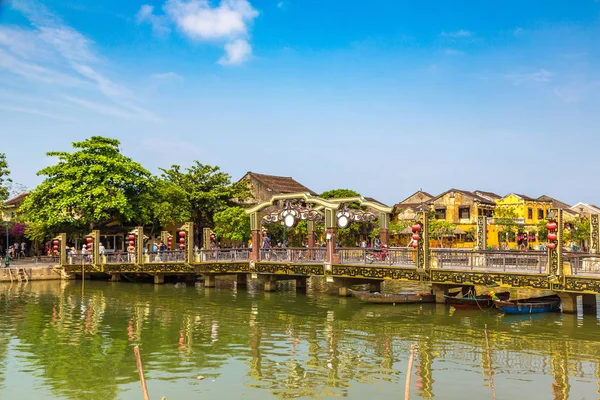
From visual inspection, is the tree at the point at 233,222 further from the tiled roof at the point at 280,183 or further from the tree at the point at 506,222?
A: the tree at the point at 506,222

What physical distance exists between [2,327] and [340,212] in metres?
15.8

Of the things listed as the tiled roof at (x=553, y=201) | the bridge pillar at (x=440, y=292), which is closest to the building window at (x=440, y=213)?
the tiled roof at (x=553, y=201)

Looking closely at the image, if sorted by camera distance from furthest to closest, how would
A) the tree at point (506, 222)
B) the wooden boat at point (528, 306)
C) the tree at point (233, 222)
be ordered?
the tree at point (506, 222) < the tree at point (233, 222) < the wooden boat at point (528, 306)

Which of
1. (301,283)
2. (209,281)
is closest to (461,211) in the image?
(301,283)

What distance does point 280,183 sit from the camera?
6141 centimetres

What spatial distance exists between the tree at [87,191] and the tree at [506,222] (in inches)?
1316

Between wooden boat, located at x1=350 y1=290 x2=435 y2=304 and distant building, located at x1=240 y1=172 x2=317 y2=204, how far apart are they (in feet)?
99.2

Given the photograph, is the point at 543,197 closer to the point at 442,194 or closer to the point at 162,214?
the point at 442,194

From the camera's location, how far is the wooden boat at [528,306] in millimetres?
23750

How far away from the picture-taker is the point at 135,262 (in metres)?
37.5

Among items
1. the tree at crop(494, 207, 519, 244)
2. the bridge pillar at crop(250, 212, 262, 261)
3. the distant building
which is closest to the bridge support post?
the bridge pillar at crop(250, 212, 262, 261)

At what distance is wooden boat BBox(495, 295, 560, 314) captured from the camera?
2375 cm

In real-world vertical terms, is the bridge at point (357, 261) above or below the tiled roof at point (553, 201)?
below

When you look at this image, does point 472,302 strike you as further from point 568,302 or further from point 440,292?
point 568,302
